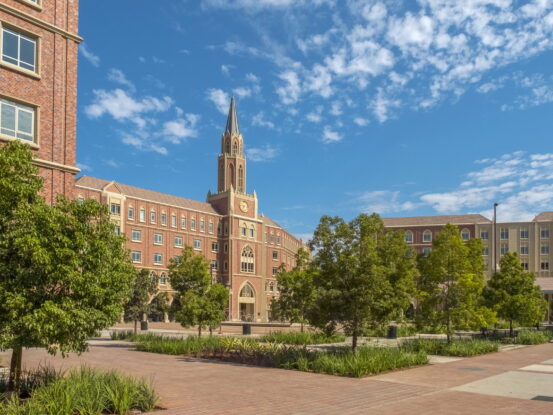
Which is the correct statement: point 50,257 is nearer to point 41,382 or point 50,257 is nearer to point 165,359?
point 41,382

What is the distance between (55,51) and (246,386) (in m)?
13.4

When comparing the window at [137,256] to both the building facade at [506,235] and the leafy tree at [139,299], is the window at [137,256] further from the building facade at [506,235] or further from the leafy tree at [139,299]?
the building facade at [506,235]

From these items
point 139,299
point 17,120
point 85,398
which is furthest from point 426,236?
point 85,398

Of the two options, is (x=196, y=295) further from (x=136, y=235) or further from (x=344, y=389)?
(x=136, y=235)

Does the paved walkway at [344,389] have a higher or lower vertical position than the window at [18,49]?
lower

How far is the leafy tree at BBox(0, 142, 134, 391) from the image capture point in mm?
10570

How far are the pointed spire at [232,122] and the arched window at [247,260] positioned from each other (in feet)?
72.8

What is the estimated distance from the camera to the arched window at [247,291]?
84188 millimetres

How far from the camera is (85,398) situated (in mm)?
11094

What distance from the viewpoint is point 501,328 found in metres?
47.8

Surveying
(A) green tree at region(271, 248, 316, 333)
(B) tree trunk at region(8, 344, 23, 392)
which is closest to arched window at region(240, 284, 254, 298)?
(A) green tree at region(271, 248, 316, 333)

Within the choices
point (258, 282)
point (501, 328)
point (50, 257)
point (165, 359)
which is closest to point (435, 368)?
point (165, 359)

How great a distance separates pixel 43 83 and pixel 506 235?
9199cm

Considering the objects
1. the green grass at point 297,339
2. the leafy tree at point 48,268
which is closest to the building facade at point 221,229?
the green grass at point 297,339
